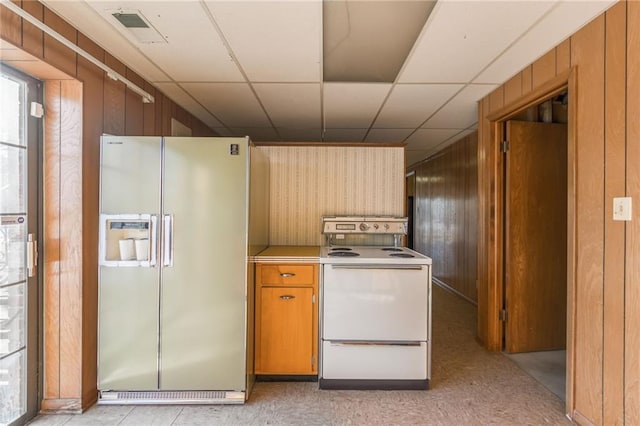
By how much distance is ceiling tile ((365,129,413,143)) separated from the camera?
4.07 m

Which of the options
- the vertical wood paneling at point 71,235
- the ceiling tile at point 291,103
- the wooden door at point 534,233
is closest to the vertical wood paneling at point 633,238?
the wooden door at point 534,233

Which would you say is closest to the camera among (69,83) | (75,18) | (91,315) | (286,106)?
(75,18)

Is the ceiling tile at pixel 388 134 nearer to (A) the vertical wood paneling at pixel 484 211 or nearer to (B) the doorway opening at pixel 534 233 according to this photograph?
(A) the vertical wood paneling at pixel 484 211

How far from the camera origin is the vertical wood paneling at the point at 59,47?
1.74m

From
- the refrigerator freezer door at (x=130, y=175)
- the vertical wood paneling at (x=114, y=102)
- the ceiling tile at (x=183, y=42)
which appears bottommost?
the refrigerator freezer door at (x=130, y=175)

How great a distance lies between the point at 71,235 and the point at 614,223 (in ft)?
10.7

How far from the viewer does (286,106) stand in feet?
10.4

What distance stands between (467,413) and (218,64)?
9.96 feet

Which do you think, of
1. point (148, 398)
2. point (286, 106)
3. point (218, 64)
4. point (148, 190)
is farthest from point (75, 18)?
point (148, 398)

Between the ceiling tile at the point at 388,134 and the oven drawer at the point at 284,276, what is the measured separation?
92.9 inches

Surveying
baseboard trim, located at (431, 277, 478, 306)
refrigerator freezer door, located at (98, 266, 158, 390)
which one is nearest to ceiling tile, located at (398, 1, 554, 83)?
refrigerator freezer door, located at (98, 266, 158, 390)

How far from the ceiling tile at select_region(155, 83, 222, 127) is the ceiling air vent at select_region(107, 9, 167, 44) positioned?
2.39 feet

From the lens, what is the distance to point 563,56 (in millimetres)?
2031

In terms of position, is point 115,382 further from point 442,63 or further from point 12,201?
point 442,63
